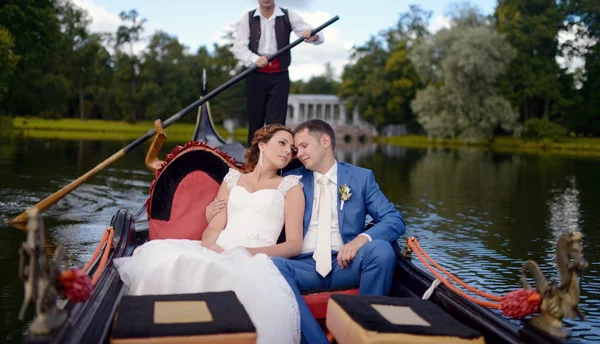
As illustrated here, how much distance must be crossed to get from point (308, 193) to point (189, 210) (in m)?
0.68

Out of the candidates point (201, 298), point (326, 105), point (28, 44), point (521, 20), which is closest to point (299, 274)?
point (201, 298)

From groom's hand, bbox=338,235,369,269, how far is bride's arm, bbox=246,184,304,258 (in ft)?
0.67

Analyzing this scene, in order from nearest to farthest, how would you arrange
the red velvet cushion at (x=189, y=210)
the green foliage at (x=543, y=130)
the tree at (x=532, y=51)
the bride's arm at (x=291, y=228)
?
the bride's arm at (x=291, y=228)
the red velvet cushion at (x=189, y=210)
the green foliage at (x=543, y=130)
the tree at (x=532, y=51)

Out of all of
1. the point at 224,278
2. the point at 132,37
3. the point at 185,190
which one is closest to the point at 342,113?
the point at 132,37

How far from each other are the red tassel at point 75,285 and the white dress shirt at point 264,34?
8.85 ft

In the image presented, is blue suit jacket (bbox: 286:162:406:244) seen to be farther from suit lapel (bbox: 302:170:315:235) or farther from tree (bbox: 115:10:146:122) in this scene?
tree (bbox: 115:10:146:122)

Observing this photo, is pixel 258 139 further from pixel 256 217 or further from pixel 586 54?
pixel 586 54

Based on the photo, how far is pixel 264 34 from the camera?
432 centimetres

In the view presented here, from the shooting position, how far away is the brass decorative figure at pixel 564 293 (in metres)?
1.65

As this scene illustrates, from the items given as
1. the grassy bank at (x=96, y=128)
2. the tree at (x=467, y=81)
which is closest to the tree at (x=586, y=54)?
the tree at (x=467, y=81)

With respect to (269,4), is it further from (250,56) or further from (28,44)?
(28,44)

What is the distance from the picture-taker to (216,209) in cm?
283

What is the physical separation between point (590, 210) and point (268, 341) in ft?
23.8

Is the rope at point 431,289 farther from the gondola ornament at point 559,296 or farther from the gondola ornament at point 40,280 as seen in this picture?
the gondola ornament at point 40,280
